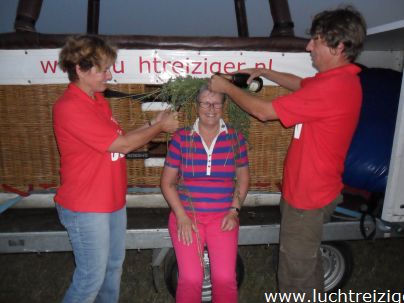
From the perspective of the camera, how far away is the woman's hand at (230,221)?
108 inches

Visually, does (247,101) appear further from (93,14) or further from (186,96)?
(93,14)

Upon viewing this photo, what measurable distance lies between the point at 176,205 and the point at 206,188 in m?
0.29

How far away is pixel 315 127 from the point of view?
92.4 inches

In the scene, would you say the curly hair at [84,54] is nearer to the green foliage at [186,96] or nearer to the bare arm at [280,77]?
the green foliage at [186,96]

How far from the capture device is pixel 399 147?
8.93 feet

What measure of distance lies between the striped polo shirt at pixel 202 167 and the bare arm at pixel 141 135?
1.11ft

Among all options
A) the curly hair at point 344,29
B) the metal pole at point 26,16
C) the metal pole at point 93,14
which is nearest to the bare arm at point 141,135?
the curly hair at point 344,29

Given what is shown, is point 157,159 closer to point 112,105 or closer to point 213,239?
point 112,105

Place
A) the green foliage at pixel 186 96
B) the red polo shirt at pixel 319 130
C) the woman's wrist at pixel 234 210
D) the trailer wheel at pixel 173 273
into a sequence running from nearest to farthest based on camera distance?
1. the red polo shirt at pixel 319 130
2. the green foliage at pixel 186 96
3. the woman's wrist at pixel 234 210
4. the trailer wheel at pixel 173 273

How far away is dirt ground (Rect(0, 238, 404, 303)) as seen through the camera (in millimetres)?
3477

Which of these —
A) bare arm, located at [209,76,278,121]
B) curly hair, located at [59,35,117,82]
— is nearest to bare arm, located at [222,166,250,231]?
bare arm, located at [209,76,278,121]

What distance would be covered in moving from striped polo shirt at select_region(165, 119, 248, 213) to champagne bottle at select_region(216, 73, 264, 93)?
0.46m

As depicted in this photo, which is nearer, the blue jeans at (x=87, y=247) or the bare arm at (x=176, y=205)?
the blue jeans at (x=87, y=247)

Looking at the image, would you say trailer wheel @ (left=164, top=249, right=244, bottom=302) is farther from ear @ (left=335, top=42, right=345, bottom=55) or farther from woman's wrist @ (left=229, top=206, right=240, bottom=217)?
ear @ (left=335, top=42, right=345, bottom=55)
